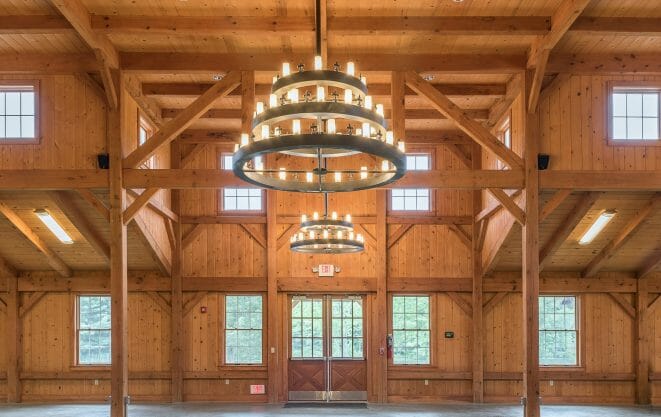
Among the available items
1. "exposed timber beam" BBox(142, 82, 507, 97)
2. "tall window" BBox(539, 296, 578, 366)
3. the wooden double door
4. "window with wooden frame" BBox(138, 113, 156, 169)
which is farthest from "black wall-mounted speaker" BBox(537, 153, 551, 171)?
"window with wooden frame" BBox(138, 113, 156, 169)

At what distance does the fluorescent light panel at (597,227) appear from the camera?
935 centimetres

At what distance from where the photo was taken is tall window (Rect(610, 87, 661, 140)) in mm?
8469

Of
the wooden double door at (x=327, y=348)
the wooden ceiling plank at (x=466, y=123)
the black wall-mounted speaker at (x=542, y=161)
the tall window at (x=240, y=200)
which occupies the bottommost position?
the wooden double door at (x=327, y=348)

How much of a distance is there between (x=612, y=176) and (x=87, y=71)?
25.6 feet

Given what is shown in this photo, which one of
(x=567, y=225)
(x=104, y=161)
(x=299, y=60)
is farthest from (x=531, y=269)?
(x=104, y=161)

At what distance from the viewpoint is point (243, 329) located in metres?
11.6

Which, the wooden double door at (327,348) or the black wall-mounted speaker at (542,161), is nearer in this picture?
the black wall-mounted speaker at (542,161)

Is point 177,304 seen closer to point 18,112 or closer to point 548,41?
point 18,112

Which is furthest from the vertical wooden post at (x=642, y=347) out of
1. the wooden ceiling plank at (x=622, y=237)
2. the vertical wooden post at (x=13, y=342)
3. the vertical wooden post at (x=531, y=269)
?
the vertical wooden post at (x=13, y=342)

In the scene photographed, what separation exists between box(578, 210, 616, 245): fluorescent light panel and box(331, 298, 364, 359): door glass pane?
4523 millimetres

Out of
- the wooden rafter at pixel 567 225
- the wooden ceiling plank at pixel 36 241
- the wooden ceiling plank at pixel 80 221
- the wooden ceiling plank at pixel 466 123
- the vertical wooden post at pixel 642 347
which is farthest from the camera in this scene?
the vertical wooden post at pixel 642 347

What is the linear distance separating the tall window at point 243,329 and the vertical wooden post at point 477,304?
4.42 m

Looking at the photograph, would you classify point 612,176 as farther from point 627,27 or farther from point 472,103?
point 472,103

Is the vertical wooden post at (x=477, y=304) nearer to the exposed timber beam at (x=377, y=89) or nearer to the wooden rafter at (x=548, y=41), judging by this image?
the exposed timber beam at (x=377, y=89)
